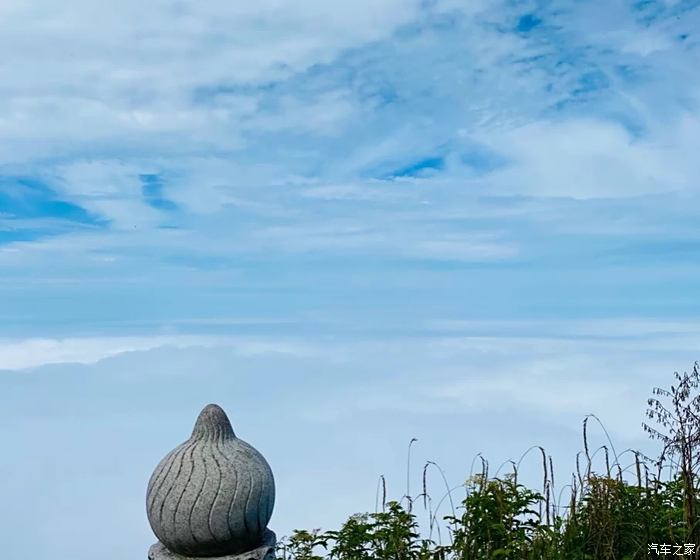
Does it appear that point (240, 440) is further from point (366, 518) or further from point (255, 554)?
point (366, 518)

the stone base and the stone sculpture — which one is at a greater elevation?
the stone sculpture

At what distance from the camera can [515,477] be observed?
6395 millimetres

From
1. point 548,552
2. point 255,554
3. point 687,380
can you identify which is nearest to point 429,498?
point 548,552

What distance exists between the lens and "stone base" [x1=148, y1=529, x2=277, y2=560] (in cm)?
545

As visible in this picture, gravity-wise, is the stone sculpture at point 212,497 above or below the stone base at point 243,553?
above

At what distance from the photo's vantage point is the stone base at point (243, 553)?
5449 mm

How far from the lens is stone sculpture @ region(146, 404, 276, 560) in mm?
5285

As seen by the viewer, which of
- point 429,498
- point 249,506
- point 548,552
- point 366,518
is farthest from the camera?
point 429,498

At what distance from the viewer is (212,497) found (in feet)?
17.3

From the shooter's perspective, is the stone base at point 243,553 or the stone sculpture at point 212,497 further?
the stone base at point 243,553

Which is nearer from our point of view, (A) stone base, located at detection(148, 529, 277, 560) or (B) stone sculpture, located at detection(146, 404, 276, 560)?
(B) stone sculpture, located at detection(146, 404, 276, 560)

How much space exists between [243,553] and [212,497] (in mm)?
491

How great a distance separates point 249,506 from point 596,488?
2.45m

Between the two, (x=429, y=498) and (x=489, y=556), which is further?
(x=429, y=498)
